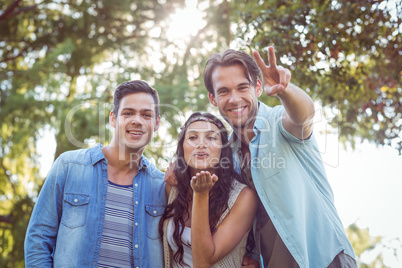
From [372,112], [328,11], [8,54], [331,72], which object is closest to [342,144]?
[372,112]

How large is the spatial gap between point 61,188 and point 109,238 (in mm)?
521

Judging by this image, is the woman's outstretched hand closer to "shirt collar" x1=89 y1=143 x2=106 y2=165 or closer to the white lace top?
the white lace top

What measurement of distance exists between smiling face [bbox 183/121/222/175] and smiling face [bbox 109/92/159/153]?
353mm

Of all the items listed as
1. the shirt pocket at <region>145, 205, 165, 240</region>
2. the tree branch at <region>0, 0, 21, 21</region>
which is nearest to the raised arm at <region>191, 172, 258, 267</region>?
the shirt pocket at <region>145, 205, 165, 240</region>

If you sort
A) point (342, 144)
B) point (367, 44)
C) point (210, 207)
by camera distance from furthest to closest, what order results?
point (342, 144) → point (367, 44) → point (210, 207)

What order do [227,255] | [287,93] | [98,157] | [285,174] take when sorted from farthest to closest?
[98,157]
[227,255]
[285,174]
[287,93]

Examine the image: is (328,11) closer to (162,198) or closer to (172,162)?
(172,162)

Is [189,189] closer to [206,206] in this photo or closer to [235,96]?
[206,206]

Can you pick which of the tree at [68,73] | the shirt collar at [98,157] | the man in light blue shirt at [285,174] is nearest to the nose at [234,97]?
the man in light blue shirt at [285,174]

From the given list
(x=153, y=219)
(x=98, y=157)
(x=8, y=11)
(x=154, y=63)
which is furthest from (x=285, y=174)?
(x=8, y=11)

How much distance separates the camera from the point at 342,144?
237 inches

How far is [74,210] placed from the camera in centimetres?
279

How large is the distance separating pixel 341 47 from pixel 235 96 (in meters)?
1.59

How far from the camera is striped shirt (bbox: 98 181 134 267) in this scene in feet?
8.98
